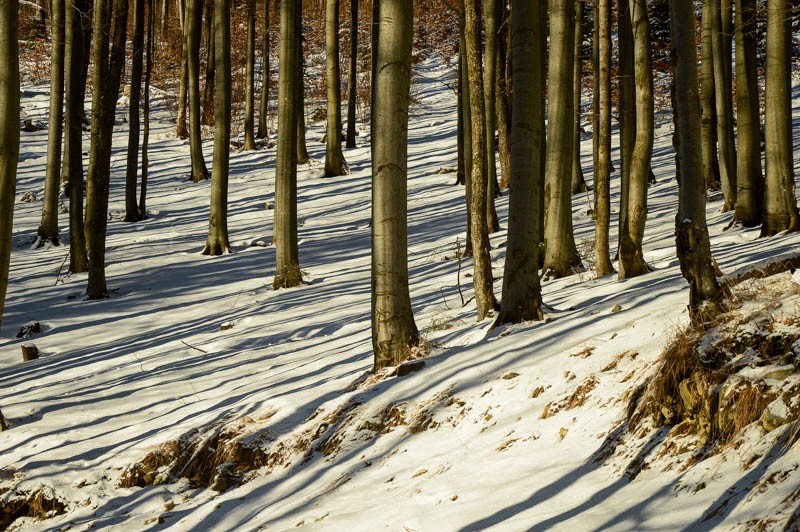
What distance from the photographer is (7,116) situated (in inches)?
295

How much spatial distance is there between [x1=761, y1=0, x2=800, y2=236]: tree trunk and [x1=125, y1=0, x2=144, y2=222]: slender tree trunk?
12574 millimetres

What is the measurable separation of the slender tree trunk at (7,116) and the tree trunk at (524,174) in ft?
16.4

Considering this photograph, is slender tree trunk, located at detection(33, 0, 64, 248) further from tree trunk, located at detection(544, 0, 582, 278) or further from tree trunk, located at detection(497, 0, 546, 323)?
tree trunk, located at detection(497, 0, 546, 323)

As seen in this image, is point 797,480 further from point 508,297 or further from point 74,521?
point 74,521

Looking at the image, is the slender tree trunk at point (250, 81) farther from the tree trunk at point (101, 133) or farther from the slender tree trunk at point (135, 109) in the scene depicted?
the tree trunk at point (101, 133)

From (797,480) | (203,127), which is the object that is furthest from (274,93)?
(797,480)

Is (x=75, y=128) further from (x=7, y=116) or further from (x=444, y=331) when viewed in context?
(x=444, y=331)

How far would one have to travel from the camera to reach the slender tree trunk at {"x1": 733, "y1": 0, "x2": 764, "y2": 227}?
12.1m

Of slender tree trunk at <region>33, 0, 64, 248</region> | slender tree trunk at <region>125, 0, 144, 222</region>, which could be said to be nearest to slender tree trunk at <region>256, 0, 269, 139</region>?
slender tree trunk at <region>125, 0, 144, 222</region>

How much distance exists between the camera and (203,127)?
3331cm

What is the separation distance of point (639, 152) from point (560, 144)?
1.37m

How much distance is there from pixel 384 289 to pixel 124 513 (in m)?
2.96

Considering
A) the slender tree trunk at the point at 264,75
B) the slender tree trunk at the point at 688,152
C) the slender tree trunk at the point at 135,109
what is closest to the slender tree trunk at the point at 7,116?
the slender tree trunk at the point at 688,152

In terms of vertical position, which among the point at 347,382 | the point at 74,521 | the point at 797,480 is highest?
the point at 797,480
